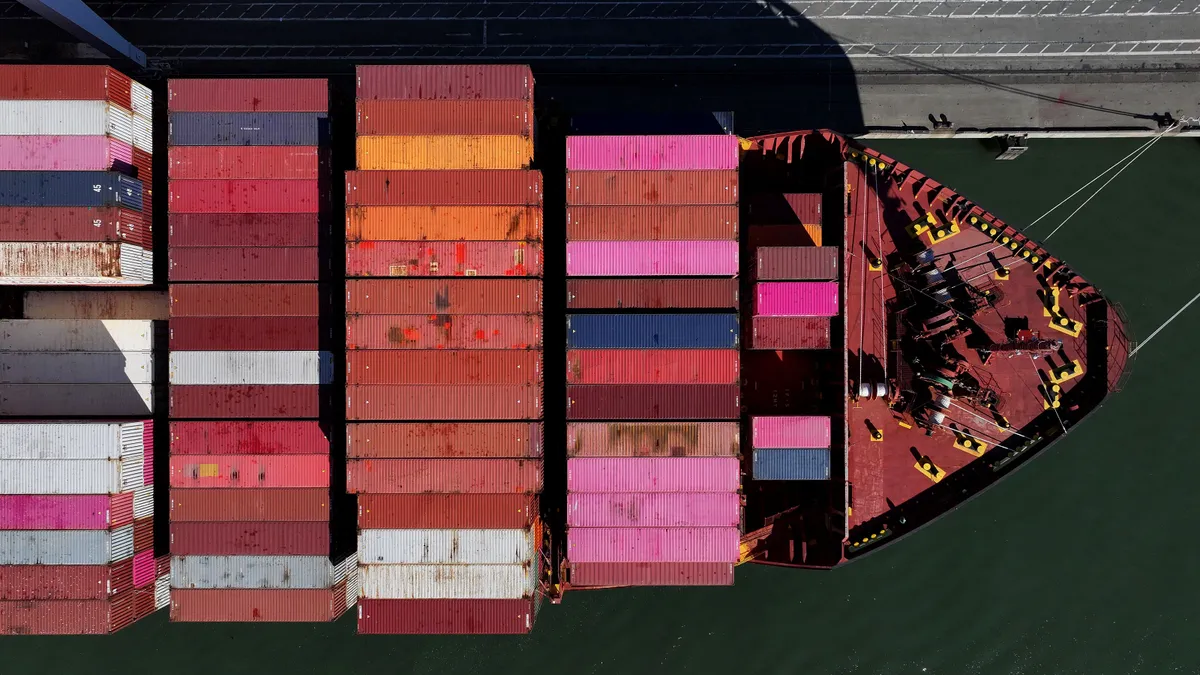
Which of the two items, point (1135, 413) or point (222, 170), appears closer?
point (222, 170)

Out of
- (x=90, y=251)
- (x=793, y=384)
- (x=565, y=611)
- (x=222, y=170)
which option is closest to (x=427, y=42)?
(x=222, y=170)

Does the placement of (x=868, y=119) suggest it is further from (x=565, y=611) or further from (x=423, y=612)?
(x=423, y=612)

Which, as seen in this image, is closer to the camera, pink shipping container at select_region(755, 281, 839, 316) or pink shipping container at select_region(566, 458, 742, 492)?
pink shipping container at select_region(755, 281, 839, 316)

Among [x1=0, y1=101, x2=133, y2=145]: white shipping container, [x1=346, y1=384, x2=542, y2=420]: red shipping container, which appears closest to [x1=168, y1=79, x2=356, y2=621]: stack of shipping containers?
[x1=0, y1=101, x2=133, y2=145]: white shipping container

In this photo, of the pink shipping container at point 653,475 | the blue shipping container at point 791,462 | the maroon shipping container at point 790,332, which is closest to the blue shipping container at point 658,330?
the maroon shipping container at point 790,332

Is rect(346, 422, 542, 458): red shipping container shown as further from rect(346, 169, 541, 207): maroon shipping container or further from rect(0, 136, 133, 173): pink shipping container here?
rect(0, 136, 133, 173): pink shipping container

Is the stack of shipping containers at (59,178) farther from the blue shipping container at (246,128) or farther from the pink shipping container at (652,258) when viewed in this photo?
the pink shipping container at (652,258)

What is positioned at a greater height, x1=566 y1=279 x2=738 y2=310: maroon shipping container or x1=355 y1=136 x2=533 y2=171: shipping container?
x1=355 y1=136 x2=533 y2=171: shipping container
